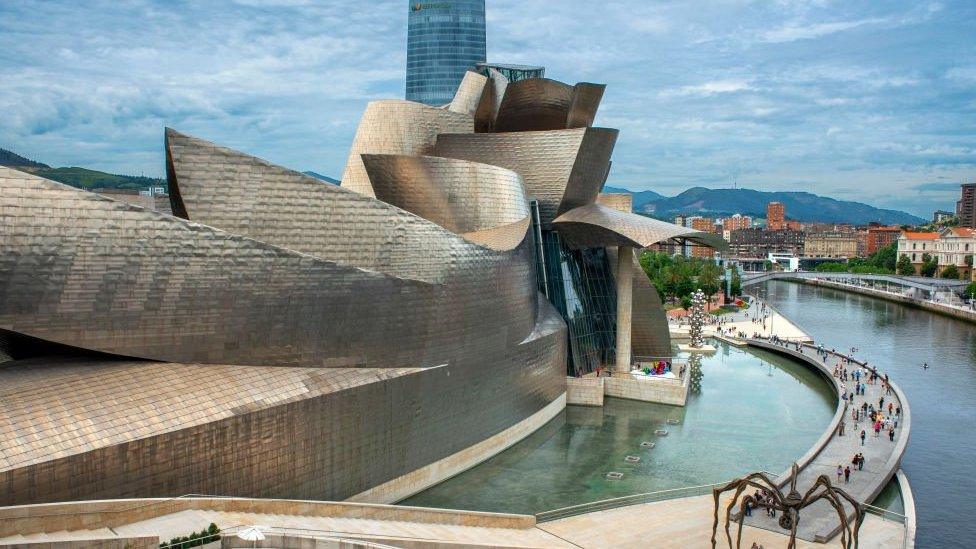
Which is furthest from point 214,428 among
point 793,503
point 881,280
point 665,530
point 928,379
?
point 881,280

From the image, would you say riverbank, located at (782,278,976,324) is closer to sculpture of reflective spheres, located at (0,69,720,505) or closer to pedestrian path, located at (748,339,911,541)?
pedestrian path, located at (748,339,911,541)

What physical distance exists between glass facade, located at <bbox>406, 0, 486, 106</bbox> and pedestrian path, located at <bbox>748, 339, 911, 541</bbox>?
10615 centimetres

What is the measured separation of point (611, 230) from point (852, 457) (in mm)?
14697

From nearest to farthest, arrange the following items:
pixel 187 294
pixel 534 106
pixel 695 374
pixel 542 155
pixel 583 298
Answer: pixel 187 294, pixel 542 155, pixel 583 298, pixel 534 106, pixel 695 374

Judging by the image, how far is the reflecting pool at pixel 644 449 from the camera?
26828mm

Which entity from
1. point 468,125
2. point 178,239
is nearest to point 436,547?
point 178,239

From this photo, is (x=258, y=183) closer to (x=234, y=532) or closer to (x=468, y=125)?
(x=234, y=532)

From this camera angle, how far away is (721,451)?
3209 cm

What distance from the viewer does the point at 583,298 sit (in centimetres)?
4328

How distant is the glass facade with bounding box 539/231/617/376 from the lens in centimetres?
4131

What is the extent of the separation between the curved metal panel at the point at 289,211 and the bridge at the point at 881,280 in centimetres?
10743

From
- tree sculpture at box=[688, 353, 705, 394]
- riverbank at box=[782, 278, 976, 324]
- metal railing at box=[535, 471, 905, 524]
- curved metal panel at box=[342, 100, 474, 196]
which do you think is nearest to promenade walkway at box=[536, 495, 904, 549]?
metal railing at box=[535, 471, 905, 524]

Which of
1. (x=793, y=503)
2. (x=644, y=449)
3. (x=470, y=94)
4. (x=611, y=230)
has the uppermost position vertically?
(x=470, y=94)

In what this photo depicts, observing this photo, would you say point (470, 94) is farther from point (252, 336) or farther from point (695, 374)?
point (252, 336)
